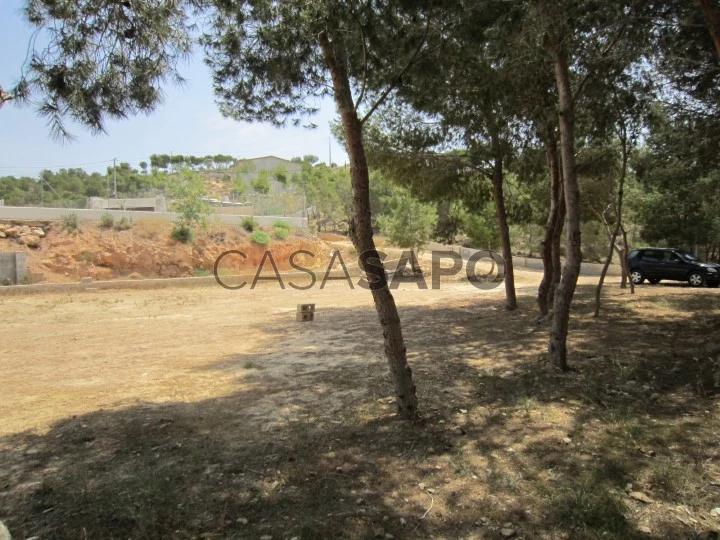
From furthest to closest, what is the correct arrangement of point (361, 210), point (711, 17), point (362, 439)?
point (711, 17), point (361, 210), point (362, 439)

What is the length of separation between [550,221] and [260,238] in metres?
19.9

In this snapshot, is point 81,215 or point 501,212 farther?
point 81,215

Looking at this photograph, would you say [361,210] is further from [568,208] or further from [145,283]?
[145,283]

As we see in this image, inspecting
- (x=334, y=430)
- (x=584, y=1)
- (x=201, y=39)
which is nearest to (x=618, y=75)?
(x=584, y=1)

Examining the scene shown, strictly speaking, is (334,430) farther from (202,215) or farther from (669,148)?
(202,215)

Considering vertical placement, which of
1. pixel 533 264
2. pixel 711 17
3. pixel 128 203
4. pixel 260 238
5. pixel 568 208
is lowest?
pixel 533 264

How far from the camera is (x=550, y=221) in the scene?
400 inches

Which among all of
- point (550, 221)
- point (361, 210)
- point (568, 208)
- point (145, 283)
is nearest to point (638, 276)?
point (550, 221)

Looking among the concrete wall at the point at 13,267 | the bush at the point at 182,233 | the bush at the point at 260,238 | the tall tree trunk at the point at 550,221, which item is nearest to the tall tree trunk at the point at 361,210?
the tall tree trunk at the point at 550,221

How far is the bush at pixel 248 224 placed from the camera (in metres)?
28.9

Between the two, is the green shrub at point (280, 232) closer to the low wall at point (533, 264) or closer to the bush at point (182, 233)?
the bush at point (182, 233)

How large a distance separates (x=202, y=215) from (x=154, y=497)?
2426cm

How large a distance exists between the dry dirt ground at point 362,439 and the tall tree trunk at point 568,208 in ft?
1.64

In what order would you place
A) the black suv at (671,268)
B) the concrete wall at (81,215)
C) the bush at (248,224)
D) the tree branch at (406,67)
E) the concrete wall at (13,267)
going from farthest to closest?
1. the bush at (248,224)
2. the concrete wall at (81,215)
3. the concrete wall at (13,267)
4. the black suv at (671,268)
5. the tree branch at (406,67)
